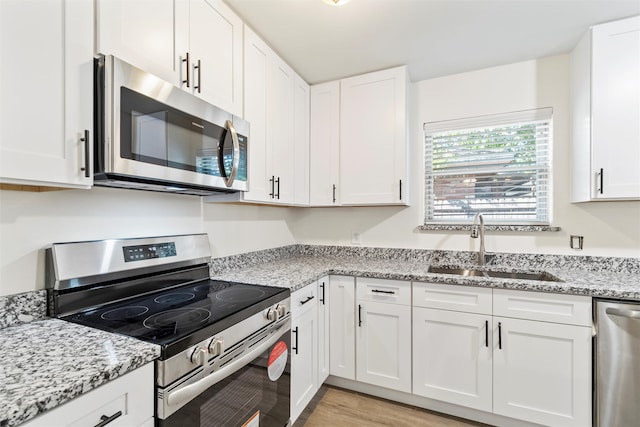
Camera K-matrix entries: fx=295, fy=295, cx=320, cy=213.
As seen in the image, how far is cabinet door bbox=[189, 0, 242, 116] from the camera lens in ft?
4.56

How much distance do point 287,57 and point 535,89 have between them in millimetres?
1852

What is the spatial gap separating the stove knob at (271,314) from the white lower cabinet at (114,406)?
560 millimetres

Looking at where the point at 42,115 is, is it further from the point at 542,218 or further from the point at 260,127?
the point at 542,218

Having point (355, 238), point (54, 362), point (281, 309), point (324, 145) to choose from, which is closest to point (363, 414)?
point (281, 309)

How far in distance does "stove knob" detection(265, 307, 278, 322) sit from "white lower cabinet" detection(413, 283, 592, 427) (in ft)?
3.23

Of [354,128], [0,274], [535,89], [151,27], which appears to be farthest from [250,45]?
[535,89]

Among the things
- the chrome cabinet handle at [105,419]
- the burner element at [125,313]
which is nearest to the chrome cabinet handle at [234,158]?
the burner element at [125,313]

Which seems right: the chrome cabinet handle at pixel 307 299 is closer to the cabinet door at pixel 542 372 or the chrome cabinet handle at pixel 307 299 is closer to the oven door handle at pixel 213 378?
the oven door handle at pixel 213 378

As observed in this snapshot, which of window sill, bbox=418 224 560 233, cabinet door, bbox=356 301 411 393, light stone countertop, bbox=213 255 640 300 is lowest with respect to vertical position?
cabinet door, bbox=356 301 411 393

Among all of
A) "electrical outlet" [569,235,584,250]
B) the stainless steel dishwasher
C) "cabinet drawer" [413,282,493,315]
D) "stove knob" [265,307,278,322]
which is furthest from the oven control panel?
"electrical outlet" [569,235,584,250]

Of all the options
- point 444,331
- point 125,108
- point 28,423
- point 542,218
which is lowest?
point 444,331

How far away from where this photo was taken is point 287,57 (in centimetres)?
216

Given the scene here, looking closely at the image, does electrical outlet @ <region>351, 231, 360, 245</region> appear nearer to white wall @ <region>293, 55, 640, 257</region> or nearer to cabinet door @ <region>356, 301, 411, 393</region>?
white wall @ <region>293, 55, 640, 257</region>

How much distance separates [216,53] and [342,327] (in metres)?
1.88
